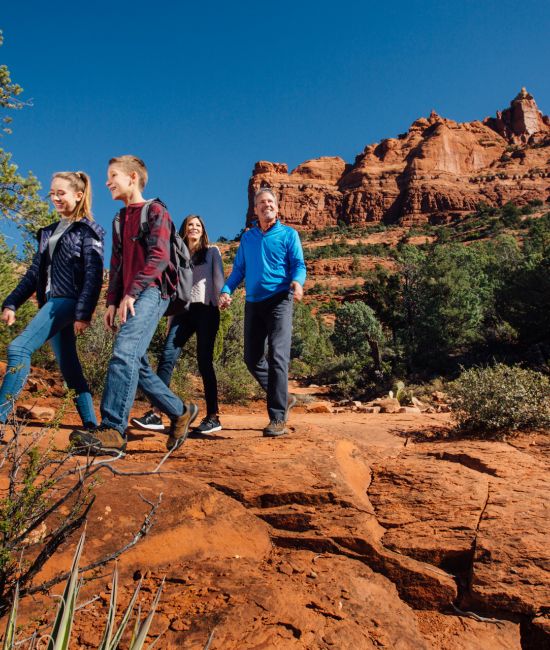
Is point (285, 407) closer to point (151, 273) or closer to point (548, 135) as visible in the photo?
point (151, 273)

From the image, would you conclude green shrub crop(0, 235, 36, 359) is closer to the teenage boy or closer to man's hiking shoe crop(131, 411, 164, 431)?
man's hiking shoe crop(131, 411, 164, 431)

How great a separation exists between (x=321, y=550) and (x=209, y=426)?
1622 mm

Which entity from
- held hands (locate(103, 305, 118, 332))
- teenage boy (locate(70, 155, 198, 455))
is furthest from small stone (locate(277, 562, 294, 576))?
held hands (locate(103, 305, 118, 332))

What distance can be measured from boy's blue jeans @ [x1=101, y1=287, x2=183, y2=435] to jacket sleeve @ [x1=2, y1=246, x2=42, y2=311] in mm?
900

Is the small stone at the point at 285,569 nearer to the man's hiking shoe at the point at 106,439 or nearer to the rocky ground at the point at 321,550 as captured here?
the rocky ground at the point at 321,550

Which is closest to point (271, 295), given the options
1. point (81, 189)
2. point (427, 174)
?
point (81, 189)

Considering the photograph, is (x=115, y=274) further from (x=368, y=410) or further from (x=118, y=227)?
(x=368, y=410)

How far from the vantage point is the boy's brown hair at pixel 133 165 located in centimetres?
297

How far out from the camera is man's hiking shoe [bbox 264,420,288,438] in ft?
10.8

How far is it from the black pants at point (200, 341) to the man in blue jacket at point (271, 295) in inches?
7.5

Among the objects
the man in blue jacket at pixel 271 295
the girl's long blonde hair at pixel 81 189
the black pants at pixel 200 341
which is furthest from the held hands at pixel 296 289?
the girl's long blonde hair at pixel 81 189

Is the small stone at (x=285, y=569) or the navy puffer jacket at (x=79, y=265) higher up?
the navy puffer jacket at (x=79, y=265)

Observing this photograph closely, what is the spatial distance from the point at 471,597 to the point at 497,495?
780 mm

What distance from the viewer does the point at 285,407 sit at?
137 inches
